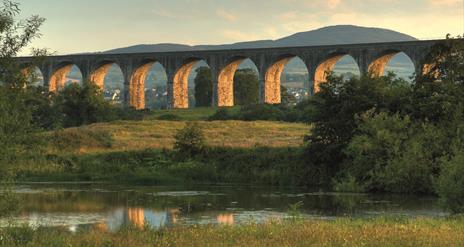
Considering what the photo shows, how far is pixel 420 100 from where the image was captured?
42906mm

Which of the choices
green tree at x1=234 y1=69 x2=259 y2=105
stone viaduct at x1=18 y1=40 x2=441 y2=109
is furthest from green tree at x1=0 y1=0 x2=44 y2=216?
green tree at x1=234 y1=69 x2=259 y2=105

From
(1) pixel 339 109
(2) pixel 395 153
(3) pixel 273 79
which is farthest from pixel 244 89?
(2) pixel 395 153

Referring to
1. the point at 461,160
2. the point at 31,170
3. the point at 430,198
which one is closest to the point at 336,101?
the point at 430,198

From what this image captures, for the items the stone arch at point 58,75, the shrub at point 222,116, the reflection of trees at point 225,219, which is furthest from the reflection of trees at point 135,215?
the stone arch at point 58,75

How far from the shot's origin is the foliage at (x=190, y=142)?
166ft

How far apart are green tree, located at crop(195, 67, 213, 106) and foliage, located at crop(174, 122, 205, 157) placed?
6879 cm

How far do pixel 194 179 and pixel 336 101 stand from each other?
36.4 feet

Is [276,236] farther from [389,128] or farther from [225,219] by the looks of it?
[389,128]

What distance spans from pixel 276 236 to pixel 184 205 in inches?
606

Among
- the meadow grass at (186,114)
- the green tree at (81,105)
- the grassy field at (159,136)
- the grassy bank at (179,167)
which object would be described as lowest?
the grassy bank at (179,167)

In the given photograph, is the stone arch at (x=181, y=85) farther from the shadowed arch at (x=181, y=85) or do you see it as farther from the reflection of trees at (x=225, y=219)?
the reflection of trees at (x=225, y=219)

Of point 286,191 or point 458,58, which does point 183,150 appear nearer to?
point 286,191

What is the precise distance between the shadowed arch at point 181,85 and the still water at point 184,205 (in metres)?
66.6

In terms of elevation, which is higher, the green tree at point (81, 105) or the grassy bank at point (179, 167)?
the green tree at point (81, 105)
